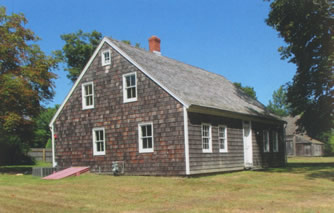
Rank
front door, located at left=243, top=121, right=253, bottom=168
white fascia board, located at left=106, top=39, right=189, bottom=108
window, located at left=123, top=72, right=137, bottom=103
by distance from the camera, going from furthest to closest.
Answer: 1. front door, located at left=243, top=121, right=253, bottom=168
2. window, located at left=123, top=72, right=137, bottom=103
3. white fascia board, located at left=106, top=39, right=189, bottom=108

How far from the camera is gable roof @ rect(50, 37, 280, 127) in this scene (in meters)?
20.1

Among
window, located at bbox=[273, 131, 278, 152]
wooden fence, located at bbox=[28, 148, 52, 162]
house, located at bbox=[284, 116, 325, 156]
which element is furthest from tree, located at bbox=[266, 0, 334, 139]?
house, located at bbox=[284, 116, 325, 156]

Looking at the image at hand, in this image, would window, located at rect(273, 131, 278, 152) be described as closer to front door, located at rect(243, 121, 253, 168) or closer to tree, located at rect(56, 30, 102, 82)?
front door, located at rect(243, 121, 253, 168)

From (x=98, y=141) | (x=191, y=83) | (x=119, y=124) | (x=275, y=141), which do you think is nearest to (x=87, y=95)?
(x=98, y=141)

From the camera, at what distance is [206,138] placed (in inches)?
817

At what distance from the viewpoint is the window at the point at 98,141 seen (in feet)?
73.7

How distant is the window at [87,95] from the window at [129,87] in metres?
2.59

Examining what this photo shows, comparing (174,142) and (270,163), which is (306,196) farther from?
(270,163)

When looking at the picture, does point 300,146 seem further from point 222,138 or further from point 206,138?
point 206,138

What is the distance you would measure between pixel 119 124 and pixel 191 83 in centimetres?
480

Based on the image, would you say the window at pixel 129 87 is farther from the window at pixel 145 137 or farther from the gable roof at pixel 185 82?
the window at pixel 145 137

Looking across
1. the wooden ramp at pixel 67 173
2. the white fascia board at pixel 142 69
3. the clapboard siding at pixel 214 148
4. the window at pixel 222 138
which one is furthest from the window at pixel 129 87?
the window at pixel 222 138

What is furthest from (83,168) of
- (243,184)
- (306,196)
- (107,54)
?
(306,196)

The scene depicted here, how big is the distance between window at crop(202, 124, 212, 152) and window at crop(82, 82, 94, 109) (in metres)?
6.92
